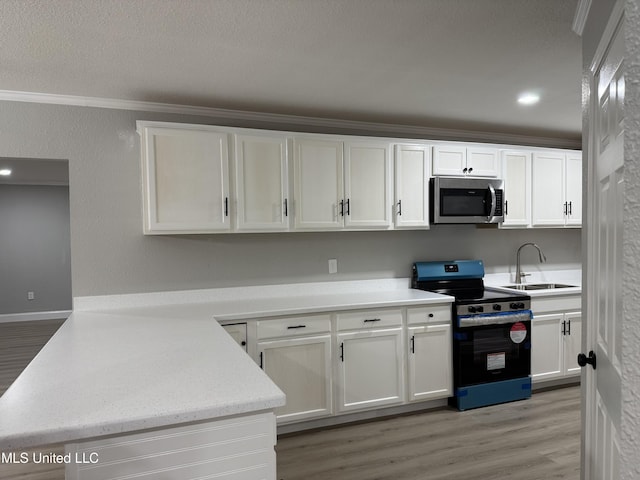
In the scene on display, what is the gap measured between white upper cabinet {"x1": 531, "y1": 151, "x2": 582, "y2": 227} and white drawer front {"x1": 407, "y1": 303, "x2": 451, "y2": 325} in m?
1.39

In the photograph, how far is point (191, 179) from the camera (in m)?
3.02

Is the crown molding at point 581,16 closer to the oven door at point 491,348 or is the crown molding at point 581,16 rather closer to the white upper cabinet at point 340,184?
the white upper cabinet at point 340,184

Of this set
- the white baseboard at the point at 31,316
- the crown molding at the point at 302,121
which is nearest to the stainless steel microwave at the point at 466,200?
the crown molding at the point at 302,121

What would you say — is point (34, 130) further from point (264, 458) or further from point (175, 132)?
point (264, 458)

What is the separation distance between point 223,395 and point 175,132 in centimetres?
212

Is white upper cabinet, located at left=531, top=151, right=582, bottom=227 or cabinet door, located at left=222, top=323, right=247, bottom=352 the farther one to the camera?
white upper cabinet, located at left=531, top=151, right=582, bottom=227

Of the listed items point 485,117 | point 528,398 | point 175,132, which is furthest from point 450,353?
point 175,132

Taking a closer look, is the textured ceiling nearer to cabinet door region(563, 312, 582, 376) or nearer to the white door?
the white door

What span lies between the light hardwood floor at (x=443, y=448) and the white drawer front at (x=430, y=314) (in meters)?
0.73

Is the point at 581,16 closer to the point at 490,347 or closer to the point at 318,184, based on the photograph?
the point at 318,184

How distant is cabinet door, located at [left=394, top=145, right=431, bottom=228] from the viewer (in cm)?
362

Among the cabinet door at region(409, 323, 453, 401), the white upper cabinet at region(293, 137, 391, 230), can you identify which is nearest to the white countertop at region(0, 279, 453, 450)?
the white upper cabinet at region(293, 137, 391, 230)

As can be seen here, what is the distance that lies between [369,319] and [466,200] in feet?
4.59

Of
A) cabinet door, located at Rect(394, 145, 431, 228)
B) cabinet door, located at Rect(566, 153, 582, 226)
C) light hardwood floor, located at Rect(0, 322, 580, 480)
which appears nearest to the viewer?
light hardwood floor, located at Rect(0, 322, 580, 480)
